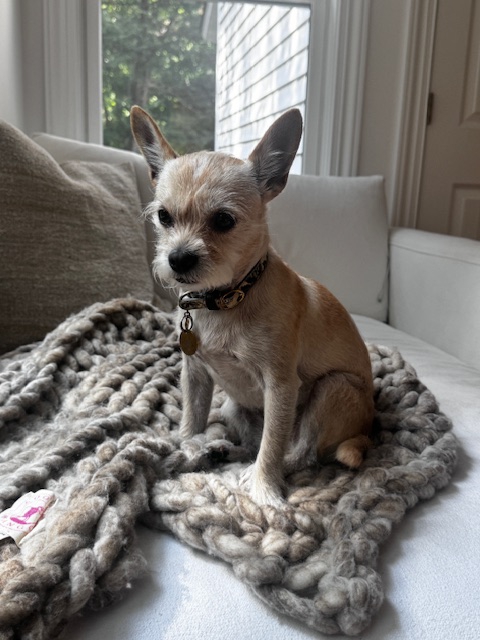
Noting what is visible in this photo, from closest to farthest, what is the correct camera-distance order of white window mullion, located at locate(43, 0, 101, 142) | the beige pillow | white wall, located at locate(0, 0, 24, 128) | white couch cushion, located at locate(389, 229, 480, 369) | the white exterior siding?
the beige pillow, white couch cushion, located at locate(389, 229, 480, 369), white wall, located at locate(0, 0, 24, 128), white window mullion, located at locate(43, 0, 101, 142), the white exterior siding

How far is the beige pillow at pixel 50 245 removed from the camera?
1.26 metres

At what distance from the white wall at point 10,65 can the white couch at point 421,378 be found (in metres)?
0.19

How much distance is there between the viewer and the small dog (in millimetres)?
798

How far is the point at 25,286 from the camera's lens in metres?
1.26

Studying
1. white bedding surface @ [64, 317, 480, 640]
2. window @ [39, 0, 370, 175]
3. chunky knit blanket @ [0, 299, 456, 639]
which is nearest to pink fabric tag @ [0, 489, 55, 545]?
chunky knit blanket @ [0, 299, 456, 639]

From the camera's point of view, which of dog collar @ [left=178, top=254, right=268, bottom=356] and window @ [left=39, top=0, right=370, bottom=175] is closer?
dog collar @ [left=178, top=254, right=268, bottom=356]

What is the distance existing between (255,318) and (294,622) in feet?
1.37

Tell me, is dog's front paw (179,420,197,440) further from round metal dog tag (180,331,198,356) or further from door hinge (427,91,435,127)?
door hinge (427,91,435,127)

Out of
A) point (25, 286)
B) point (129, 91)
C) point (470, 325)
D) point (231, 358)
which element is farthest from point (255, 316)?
point (129, 91)

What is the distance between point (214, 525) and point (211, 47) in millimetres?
2049

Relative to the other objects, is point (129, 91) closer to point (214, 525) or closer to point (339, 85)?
point (339, 85)

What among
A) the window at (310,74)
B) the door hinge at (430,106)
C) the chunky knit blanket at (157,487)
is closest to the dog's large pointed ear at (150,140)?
the chunky knit blanket at (157,487)

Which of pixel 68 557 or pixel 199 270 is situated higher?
pixel 199 270

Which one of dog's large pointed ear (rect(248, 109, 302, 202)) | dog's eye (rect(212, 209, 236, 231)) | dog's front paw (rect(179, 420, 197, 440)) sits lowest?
dog's front paw (rect(179, 420, 197, 440))
